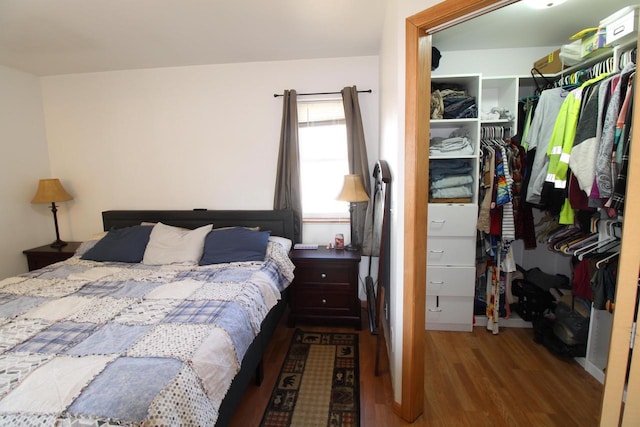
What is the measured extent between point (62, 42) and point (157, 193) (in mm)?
1428

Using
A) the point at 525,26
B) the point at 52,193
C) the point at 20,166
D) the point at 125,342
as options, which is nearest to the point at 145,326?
the point at 125,342

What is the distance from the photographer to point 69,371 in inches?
42.2

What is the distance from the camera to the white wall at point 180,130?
2834mm

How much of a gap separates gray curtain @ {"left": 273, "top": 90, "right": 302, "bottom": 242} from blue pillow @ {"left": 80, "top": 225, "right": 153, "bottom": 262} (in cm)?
121

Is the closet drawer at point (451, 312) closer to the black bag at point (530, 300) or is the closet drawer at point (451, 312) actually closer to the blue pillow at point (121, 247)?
the black bag at point (530, 300)

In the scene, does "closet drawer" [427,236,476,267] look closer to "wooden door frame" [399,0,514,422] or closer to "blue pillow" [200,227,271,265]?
"wooden door frame" [399,0,514,422]

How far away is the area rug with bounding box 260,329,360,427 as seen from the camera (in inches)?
64.6

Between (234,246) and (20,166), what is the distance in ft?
8.12

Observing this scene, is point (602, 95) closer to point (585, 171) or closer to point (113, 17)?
point (585, 171)

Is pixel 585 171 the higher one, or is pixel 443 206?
pixel 585 171

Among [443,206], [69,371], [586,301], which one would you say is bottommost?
[586,301]

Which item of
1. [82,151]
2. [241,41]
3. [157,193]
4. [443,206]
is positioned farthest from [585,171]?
[82,151]

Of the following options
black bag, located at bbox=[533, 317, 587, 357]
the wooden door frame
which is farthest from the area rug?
black bag, located at bbox=[533, 317, 587, 357]

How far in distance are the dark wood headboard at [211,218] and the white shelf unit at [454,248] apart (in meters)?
1.31
